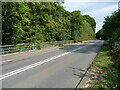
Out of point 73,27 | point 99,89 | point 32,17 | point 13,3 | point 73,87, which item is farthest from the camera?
point 73,27

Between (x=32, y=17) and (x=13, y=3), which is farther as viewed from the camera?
(x=32, y=17)

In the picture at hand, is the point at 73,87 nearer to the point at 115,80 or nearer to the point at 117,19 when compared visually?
the point at 115,80

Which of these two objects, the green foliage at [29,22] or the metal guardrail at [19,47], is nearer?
the metal guardrail at [19,47]

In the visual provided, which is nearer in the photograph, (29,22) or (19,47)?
(19,47)

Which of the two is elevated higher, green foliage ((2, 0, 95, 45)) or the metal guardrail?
green foliage ((2, 0, 95, 45))

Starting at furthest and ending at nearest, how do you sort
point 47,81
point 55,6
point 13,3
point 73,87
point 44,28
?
point 55,6
point 44,28
point 13,3
point 47,81
point 73,87

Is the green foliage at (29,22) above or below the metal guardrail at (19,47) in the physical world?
above

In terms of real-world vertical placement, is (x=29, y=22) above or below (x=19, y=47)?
above

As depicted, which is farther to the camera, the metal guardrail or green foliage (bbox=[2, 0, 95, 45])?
green foliage (bbox=[2, 0, 95, 45])

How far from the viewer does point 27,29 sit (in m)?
25.0

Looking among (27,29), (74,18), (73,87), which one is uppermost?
(74,18)

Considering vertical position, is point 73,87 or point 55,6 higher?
point 55,6

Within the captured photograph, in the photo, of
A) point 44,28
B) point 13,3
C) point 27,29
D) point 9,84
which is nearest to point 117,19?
point 44,28

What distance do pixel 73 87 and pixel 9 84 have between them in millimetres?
2572
